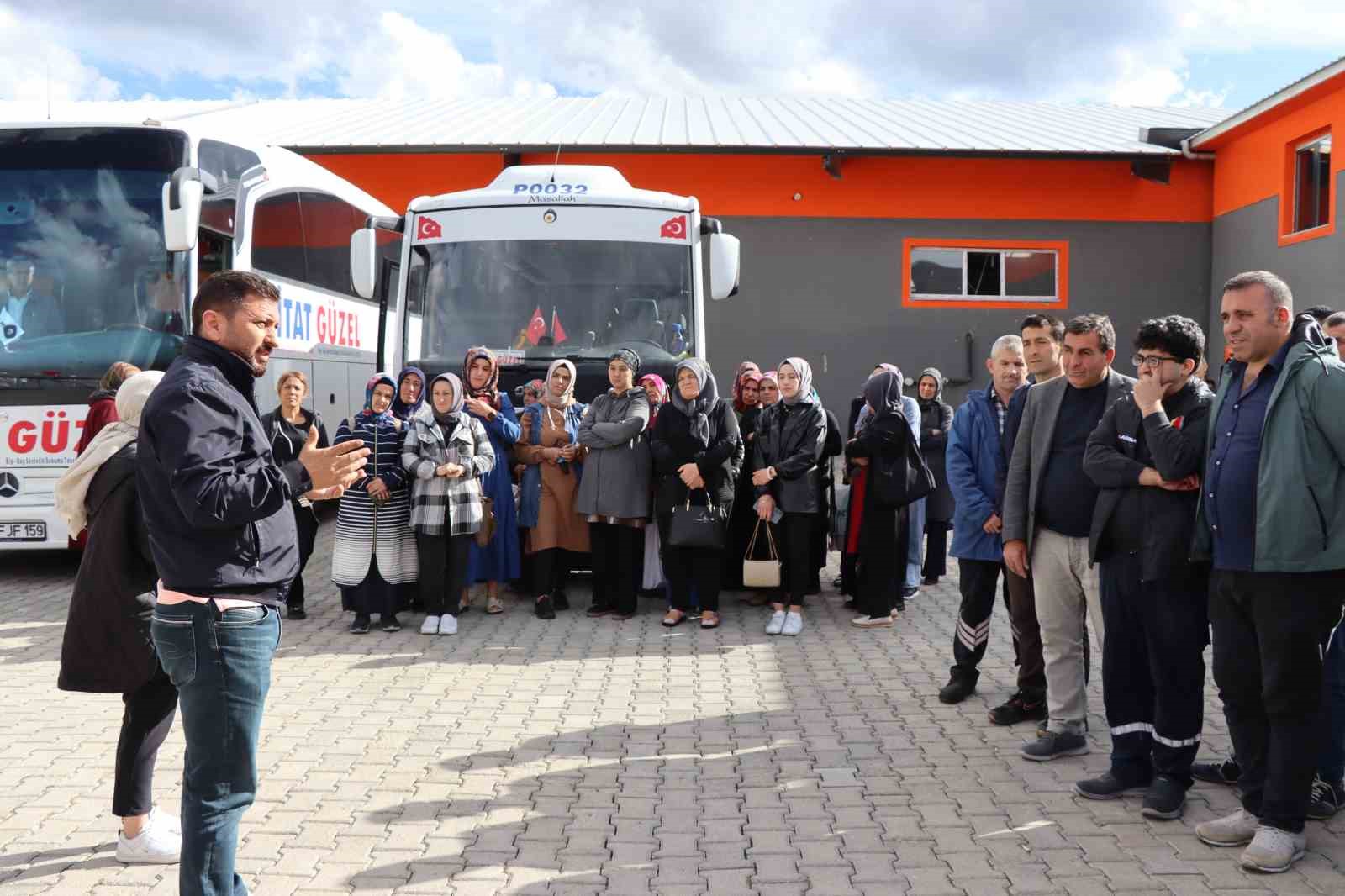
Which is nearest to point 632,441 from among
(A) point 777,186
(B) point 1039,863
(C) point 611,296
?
(C) point 611,296

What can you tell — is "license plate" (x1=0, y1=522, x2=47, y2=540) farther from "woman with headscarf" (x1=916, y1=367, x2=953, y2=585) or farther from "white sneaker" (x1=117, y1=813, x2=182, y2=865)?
"woman with headscarf" (x1=916, y1=367, x2=953, y2=585)

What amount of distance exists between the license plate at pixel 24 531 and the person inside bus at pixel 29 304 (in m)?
1.45

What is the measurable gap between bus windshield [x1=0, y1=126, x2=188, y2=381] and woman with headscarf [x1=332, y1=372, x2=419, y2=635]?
7.20 ft

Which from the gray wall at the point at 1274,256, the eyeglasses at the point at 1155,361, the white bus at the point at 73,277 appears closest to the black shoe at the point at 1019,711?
the eyeglasses at the point at 1155,361

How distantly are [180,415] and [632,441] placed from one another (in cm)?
555

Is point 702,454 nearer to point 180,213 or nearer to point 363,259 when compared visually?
point 363,259

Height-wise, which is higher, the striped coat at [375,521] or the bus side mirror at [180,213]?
the bus side mirror at [180,213]

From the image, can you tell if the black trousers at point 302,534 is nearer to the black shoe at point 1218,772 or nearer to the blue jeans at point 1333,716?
the black shoe at point 1218,772

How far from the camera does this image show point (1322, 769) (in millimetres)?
4543

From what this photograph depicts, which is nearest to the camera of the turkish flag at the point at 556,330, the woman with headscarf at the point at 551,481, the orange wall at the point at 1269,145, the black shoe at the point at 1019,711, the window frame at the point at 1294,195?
the black shoe at the point at 1019,711

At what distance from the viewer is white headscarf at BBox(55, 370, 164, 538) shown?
3.87m

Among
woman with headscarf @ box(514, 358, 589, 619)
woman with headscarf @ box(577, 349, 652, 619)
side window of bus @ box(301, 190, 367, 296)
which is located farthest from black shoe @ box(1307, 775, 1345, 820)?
side window of bus @ box(301, 190, 367, 296)

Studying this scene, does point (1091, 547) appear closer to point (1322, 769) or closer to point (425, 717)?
point (1322, 769)

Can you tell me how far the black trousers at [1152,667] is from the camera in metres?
4.52
